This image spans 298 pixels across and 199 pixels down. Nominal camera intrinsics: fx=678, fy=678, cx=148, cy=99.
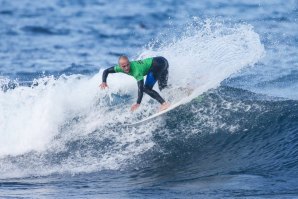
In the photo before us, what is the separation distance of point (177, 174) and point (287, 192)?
2566mm

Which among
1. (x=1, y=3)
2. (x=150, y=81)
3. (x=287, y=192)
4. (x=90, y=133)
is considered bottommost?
(x=287, y=192)

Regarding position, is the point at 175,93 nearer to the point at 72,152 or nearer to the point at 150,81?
the point at 150,81

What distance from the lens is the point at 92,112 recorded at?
16422 millimetres

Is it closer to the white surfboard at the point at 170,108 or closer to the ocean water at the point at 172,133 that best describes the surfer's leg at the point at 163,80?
the ocean water at the point at 172,133

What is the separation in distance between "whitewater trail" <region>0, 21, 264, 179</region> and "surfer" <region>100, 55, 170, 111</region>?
859 mm

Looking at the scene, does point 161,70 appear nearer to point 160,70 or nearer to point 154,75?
point 160,70

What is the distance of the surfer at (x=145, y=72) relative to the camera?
555 inches

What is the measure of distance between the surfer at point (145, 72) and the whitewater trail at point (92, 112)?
86cm

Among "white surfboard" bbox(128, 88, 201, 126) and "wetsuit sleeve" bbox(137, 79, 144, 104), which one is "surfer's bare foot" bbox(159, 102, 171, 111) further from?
"wetsuit sleeve" bbox(137, 79, 144, 104)

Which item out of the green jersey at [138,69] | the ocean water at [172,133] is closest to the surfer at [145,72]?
the green jersey at [138,69]

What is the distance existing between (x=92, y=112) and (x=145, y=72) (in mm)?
2537

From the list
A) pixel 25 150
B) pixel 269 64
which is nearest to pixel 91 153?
pixel 25 150

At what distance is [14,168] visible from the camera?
13938 mm

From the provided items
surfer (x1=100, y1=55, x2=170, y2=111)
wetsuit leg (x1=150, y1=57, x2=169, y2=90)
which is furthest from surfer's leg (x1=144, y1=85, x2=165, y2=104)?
wetsuit leg (x1=150, y1=57, x2=169, y2=90)
